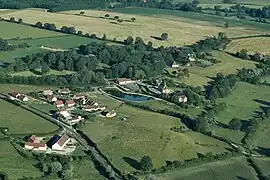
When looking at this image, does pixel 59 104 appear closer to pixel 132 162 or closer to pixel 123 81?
pixel 123 81

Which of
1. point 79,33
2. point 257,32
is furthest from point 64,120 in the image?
point 257,32

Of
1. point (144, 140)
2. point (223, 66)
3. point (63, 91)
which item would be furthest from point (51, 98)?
point (223, 66)

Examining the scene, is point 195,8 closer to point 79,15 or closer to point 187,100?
point 79,15

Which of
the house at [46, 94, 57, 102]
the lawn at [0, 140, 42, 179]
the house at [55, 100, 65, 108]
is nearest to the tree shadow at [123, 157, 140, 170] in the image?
the lawn at [0, 140, 42, 179]

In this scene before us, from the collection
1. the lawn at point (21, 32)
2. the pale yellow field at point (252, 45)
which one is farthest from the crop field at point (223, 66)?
the lawn at point (21, 32)

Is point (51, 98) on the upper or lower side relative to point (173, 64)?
upper

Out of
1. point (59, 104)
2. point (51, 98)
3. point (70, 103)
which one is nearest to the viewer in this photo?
point (59, 104)

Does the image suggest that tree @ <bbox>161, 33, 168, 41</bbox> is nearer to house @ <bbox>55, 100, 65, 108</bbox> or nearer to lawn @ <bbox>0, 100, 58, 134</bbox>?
house @ <bbox>55, 100, 65, 108</bbox>
